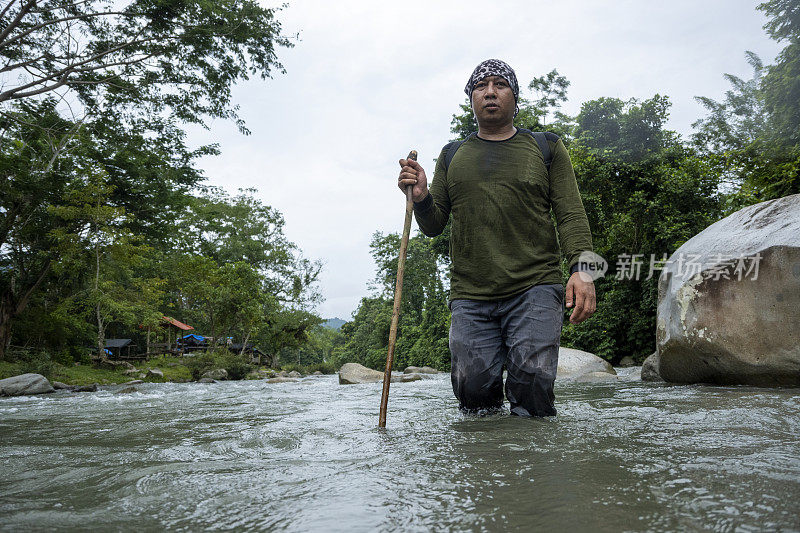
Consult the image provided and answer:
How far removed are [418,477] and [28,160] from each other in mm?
20012

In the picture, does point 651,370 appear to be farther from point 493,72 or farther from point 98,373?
point 98,373

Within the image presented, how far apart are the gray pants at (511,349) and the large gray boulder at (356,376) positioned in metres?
9.77

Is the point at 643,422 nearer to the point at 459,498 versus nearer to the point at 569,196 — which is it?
the point at 569,196

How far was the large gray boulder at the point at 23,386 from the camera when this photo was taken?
33.7 ft

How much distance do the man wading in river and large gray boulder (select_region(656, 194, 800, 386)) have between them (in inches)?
152

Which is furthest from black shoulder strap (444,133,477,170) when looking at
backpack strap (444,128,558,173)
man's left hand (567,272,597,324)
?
man's left hand (567,272,597,324)

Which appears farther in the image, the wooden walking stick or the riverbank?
the riverbank

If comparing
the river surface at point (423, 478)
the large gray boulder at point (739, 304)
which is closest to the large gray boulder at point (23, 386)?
the river surface at point (423, 478)

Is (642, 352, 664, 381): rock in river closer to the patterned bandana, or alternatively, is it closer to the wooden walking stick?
the patterned bandana

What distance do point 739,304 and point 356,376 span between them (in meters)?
9.07

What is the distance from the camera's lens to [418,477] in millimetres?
1634

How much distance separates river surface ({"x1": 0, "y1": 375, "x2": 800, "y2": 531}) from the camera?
1219 millimetres

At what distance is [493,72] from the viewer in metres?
3.38

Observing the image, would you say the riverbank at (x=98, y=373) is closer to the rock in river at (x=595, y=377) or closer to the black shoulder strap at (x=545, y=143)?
the rock in river at (x=595, y=377)
